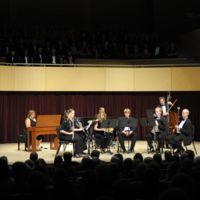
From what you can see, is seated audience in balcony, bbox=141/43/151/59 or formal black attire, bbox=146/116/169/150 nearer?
formal black attire, bbox=146/116/169/150

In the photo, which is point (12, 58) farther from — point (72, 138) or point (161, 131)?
point (161, 131)

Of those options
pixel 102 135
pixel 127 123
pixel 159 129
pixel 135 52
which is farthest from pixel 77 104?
pixel 159 129

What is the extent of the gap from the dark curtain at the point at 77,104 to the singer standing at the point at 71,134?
12.1ft

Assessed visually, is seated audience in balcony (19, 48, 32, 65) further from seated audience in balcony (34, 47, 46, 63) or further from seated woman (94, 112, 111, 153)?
seated woman (94, 112, 111, 153)

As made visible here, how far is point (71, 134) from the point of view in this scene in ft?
35.1

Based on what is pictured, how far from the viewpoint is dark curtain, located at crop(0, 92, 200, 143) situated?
46.3ft

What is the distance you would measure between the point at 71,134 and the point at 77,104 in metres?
4.06

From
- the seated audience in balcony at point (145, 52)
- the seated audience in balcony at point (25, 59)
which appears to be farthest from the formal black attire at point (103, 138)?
the seated audience in balcony at point (145, 52)

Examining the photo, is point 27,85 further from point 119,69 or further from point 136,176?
point 136,176

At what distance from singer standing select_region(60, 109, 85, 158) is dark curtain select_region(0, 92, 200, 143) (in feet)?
12.1

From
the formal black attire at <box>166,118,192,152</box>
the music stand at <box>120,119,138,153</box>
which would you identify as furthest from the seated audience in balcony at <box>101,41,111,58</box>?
the formal black attire at <box>166,118,192,152</box>

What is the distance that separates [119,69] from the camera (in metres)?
14.7

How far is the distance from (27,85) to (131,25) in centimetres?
866

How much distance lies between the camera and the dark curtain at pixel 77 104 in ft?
46.3
